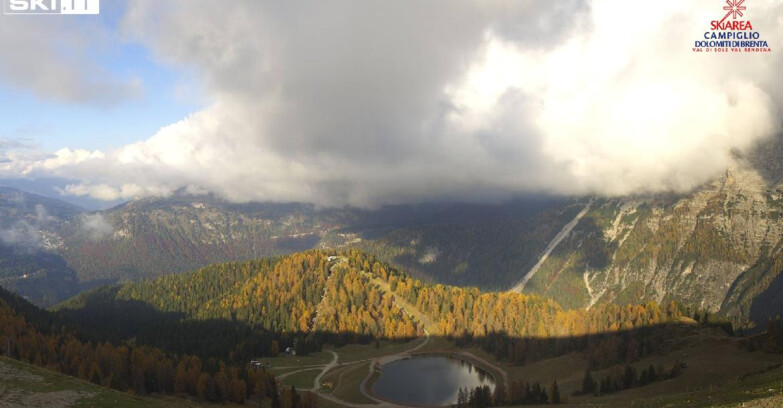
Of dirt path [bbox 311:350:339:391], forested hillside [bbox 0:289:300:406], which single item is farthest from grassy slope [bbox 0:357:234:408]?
dirt path [bbox 311:350:339:391]

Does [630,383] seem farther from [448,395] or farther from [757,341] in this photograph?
[448,395]

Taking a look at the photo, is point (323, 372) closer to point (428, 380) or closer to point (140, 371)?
point (428, 380)

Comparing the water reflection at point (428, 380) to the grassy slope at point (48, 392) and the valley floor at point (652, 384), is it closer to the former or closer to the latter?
the valley floor at point (652, 384)

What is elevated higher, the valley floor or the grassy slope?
the grassy slope

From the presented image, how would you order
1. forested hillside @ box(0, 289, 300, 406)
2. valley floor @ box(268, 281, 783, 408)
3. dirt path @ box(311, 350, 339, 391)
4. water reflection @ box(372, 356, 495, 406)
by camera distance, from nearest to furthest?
valley floor @ box(268, 281, 783, 408)
forested hillside @ box(0, 289, 300, 406)
water reflection @ box(372, 356, 495, 406)
dirt path @ box(311, 350, 339, 391)

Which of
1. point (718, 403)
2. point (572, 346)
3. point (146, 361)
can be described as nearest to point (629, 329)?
point (572, 346)

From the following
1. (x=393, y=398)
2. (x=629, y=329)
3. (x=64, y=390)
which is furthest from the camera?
(x=629, y=329)

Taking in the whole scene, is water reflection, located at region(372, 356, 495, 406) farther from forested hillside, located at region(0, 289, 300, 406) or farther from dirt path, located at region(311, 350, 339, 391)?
forested hillside, located at region(0, 289, 300, 406)

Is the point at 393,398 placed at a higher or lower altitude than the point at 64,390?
lower

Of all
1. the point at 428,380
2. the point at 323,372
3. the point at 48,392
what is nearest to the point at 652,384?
the point at 428,380
